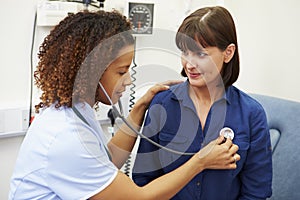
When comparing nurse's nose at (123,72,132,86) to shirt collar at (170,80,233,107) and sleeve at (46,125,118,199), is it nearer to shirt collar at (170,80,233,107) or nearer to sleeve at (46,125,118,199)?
sleeve at (46,125,118,199)

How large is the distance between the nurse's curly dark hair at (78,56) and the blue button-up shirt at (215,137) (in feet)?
1.02

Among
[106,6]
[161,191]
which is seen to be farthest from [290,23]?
[161,191]

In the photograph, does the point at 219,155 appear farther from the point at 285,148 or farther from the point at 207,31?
the point at 285,148

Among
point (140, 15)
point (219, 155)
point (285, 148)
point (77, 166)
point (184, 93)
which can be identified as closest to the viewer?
point (77, 166)

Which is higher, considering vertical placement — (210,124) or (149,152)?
(210,124)

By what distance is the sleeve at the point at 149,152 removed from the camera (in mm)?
1205

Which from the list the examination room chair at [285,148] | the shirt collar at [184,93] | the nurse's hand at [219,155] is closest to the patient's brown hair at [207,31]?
the shirt collar at [184,93]

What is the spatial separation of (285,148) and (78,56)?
1011mm

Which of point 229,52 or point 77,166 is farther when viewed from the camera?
point 229,52

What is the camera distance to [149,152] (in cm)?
121

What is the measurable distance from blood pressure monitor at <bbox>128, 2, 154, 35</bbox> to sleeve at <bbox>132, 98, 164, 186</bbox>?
2.02 feet

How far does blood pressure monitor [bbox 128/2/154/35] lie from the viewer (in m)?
1.74

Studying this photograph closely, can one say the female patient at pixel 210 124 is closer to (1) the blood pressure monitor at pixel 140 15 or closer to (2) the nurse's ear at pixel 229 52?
(2) the nurse's ear at pixel 229 52

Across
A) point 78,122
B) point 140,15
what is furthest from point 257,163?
point 140,15
